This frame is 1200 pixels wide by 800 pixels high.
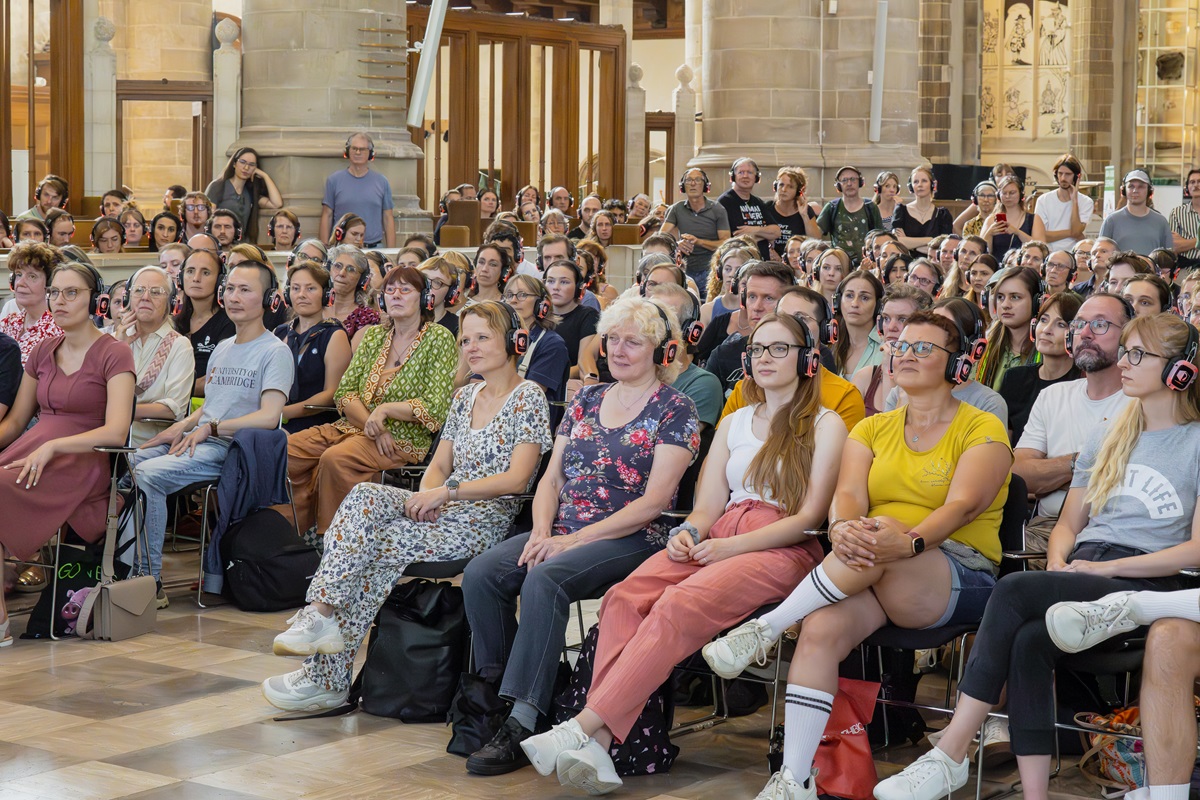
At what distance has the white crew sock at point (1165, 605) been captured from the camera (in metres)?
4.16

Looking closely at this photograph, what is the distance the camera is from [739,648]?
4.47m

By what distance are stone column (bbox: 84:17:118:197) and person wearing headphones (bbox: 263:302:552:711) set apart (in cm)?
1277

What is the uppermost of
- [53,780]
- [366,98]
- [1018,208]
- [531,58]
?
[531,58]

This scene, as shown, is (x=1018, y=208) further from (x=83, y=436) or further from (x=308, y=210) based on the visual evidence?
(x=83, y=436)

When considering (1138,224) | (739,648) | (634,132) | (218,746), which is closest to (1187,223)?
(1138,224)

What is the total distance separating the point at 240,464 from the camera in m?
6.83

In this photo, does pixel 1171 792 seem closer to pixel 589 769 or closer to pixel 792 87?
pixel 589 769

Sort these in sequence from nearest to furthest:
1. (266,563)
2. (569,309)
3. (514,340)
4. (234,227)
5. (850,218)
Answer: (514,340)
(266,563)
(569,309)
(234,227)
(850,218)

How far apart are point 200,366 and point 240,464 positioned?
126 cm

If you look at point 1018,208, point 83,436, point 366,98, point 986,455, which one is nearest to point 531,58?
point 366,98

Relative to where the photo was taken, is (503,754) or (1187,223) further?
(1187,223)

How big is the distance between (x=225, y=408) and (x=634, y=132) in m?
17.2

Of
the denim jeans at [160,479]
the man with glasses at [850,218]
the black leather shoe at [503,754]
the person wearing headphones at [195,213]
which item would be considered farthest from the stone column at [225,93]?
the black leather shoe at [503,754]

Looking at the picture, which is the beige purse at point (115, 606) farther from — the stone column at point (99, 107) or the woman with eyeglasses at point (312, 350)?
the stone column at point (99, 107)
